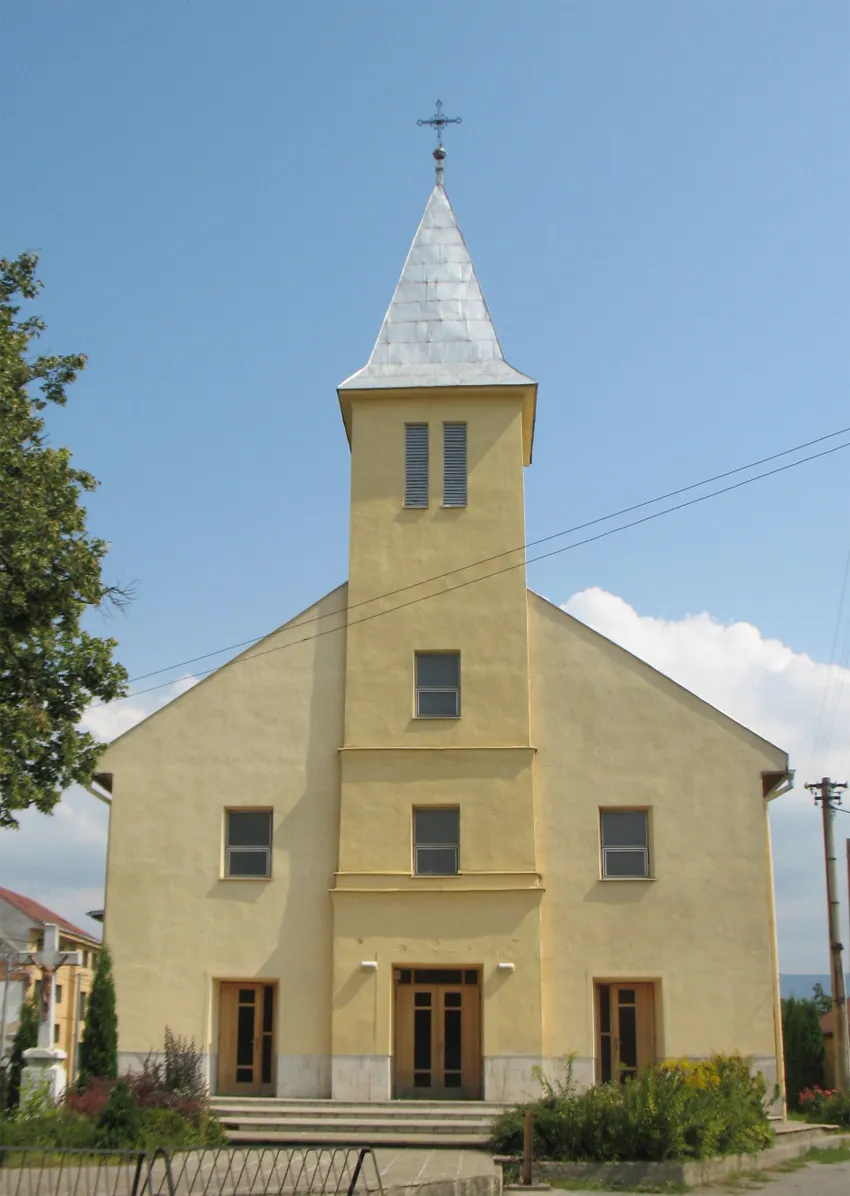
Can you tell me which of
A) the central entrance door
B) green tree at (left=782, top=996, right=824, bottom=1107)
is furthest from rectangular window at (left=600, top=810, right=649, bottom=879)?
green tree at (left=782, top=996, right=824, bottom=1107)

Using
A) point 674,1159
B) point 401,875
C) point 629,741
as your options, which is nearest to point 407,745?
point 401,875

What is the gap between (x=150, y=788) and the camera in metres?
26.2

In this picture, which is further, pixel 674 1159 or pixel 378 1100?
pixel 378 1100

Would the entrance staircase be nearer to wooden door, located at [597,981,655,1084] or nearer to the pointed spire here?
wooden door, located at [597,981,655,1084]

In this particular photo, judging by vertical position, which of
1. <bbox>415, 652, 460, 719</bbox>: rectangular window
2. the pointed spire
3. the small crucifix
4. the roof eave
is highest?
the pointed spire

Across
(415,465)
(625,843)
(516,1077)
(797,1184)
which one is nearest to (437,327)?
(415,465)

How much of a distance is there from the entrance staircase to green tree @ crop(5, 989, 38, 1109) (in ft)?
11.1

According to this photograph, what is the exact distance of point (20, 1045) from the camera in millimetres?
25297

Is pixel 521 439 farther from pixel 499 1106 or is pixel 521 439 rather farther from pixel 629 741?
pixel 499 1106

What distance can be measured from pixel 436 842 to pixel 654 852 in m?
4.24

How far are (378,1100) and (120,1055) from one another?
4931 millimetres

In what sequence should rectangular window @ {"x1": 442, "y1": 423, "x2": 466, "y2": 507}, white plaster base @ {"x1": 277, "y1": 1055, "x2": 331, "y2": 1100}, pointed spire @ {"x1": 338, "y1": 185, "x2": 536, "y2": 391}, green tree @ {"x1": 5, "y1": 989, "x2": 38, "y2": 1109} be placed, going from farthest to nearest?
pointed spire @ {"x1": 338, "y1": 185, "x2": 536, "y2": 391} < rectangular window @ {"x1": 442, "y1": 423, "x2": 466, "y2": 507} < white plaster base @ {"x1": 277, "y1": 1055, "x2": 331, "y2": 1100} < green tree @ {"x1": 5, "y1": 989, "x2": 38, "y2": 1109}

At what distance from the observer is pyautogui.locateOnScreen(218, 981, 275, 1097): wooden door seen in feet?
82.3

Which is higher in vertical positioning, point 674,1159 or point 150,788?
point 150,788
